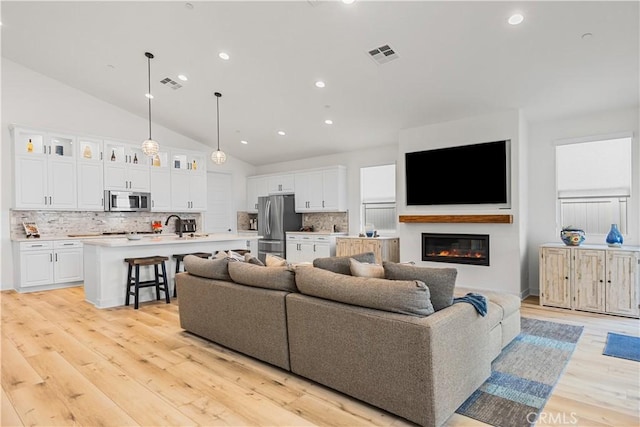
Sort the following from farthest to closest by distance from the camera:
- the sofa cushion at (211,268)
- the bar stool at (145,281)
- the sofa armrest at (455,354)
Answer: the bar stool at (145,281) < the sofa cushion at (211,268) < the sofa armrest at (455,354)

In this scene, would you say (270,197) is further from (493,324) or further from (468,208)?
(493,324)

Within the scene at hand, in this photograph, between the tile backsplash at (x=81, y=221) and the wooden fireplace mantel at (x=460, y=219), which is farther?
the tile backsplash at (x=81, y=221)

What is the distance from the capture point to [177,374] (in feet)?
9.13

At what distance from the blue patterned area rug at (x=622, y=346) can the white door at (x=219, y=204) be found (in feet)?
26.0

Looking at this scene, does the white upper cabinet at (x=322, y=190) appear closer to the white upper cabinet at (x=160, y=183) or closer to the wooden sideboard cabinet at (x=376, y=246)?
the wooden sideboard cabinet at (x=376, y=246)

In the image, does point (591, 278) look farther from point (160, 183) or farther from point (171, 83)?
point (160, 183)

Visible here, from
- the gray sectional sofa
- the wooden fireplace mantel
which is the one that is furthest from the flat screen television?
the gray sectional sofa

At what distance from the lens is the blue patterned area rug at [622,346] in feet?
10.2

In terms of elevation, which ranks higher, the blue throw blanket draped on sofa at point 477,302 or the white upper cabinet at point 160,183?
the white upper cabinet at point 160,183

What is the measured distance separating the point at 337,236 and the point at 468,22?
4684 mm

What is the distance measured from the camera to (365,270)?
265 centimetres

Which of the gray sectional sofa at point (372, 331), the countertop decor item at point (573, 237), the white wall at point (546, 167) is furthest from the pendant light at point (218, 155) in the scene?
the countertop decor item at point (573, 237)

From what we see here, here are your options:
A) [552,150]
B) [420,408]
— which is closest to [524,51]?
[552,150]

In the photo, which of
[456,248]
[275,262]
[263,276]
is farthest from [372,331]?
[456,248]
